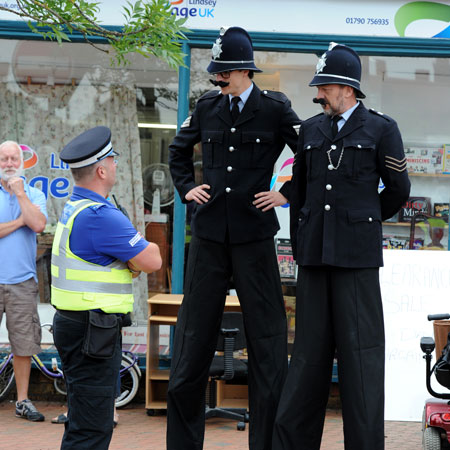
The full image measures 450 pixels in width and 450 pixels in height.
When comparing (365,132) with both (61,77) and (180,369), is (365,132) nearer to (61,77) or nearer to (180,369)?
(180,369)

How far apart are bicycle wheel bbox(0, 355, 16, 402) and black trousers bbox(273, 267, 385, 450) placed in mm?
3522

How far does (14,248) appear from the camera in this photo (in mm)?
6828

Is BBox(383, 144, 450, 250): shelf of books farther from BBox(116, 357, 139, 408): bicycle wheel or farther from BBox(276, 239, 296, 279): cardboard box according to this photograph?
BBox(116, 357, 139, 408): bicycle wheel

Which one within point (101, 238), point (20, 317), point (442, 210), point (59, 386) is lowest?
point (59, 386)

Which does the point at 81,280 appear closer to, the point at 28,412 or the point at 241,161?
the point at 241,161

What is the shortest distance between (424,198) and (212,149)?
351 cm

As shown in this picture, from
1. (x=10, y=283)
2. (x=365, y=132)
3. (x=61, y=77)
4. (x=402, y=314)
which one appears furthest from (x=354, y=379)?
(x=61, y=77)

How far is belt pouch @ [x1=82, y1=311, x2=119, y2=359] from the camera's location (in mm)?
3932

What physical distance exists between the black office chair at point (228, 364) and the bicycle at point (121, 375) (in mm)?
710

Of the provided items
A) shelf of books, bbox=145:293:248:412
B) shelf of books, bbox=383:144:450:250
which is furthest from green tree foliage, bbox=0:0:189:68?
shelf of books, bbox=383:144:450:250

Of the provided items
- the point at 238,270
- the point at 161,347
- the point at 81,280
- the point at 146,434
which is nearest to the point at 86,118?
the point at 161,347

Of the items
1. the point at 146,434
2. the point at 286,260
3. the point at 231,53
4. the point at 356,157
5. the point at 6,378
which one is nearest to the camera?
the point at 356,157

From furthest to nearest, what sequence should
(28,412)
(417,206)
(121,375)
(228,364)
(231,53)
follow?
1. (417,206)
2. (121,375)
3. (28,412)
4. (228,364)
5. (231,53)

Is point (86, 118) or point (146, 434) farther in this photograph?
point (86, 118)
